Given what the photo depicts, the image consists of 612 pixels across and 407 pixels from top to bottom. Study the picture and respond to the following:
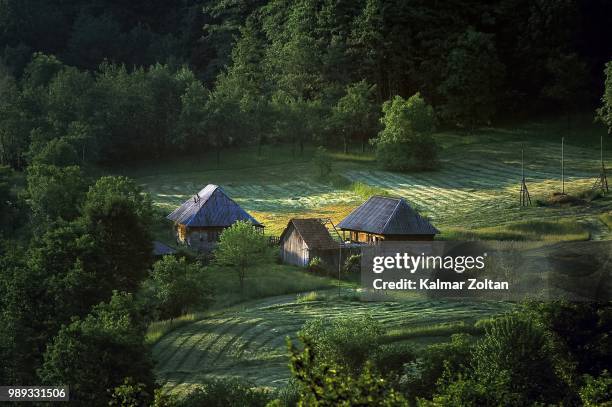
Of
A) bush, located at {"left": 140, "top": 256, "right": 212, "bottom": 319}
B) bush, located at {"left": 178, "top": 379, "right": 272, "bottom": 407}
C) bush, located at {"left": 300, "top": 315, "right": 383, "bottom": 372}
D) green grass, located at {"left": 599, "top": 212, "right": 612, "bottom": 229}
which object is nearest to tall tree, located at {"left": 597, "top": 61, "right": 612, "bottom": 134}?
green grass, located at {"left": 599, "top": 212, "right": 612, "bottom": 229}

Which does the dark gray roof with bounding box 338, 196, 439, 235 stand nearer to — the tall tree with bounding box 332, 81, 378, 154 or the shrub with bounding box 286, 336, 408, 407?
the tall tree with bounding box 332, 81, 378, 154

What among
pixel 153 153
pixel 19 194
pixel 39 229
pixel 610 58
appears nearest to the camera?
pixel 39 229

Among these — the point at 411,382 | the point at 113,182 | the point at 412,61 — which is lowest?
the point at 411,382

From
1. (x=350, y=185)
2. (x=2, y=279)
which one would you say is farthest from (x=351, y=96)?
(x=2, y=279)

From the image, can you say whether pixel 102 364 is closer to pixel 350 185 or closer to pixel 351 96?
pixel 350 185

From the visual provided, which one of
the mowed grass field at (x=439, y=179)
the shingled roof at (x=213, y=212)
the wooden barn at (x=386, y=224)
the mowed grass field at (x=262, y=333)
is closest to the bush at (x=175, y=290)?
the mowed grass field at (x=262, y=333)

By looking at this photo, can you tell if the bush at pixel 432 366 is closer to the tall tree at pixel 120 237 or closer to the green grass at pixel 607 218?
the tall tree at pixel 120 237
